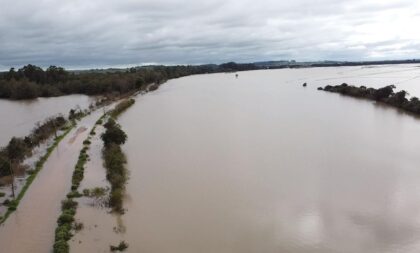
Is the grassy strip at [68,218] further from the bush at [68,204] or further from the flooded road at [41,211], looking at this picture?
the flooded road at [41,211]

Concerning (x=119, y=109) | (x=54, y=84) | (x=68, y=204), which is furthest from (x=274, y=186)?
(x=54, y=84)

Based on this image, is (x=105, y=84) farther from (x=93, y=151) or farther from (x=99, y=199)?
(x=99, y=199)

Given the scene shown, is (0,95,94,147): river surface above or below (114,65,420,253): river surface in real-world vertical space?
above

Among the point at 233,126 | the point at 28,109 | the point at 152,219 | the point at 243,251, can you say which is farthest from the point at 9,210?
the point at 28,109

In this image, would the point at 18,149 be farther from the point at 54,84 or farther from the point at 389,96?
the point at 54,84

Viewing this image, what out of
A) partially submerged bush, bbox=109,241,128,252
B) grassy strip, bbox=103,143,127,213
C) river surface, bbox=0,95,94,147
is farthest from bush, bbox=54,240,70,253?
river surface, bbox=0,95,94,147

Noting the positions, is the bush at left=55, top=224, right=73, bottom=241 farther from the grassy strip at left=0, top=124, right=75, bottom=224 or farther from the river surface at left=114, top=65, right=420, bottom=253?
the grassy strip at left=0, top=124, right=75, bottom=224
